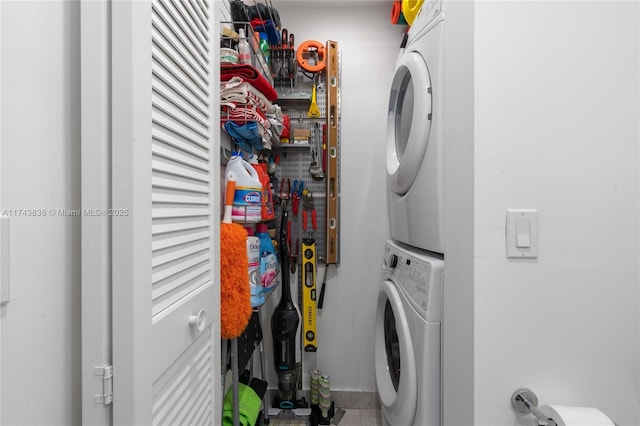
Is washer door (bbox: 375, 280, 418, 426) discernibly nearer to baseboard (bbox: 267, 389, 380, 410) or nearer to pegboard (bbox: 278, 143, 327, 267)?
baseboard (bbox: 267, 389, 380, 410)

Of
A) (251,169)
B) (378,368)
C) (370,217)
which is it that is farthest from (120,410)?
(370,217)

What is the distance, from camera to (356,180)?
5.97 ft

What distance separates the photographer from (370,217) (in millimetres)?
1814

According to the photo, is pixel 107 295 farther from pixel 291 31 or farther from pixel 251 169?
pixel 291 31

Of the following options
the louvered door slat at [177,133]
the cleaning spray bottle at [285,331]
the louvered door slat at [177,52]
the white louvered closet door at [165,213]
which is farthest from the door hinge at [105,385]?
the cleaning spray bottle at [285,331]

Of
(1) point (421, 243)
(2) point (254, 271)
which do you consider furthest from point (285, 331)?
(1) point (421, 243)

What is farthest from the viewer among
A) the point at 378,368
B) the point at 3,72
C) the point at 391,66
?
the point at 391,66

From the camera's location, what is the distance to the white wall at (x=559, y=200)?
27.8 inches

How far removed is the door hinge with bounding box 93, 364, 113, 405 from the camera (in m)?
0.46

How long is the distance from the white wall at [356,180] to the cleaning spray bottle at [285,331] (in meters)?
0.20

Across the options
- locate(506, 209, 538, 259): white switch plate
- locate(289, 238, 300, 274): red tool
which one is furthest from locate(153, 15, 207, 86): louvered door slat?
locate(289, 238, 300, 274): red tool

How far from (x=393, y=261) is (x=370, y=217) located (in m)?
0.56

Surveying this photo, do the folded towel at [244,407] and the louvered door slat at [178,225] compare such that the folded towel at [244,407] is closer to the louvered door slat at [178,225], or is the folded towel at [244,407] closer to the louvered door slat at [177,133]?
the louvered door slat at [178,225]

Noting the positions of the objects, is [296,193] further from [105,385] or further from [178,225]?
[105,385]
